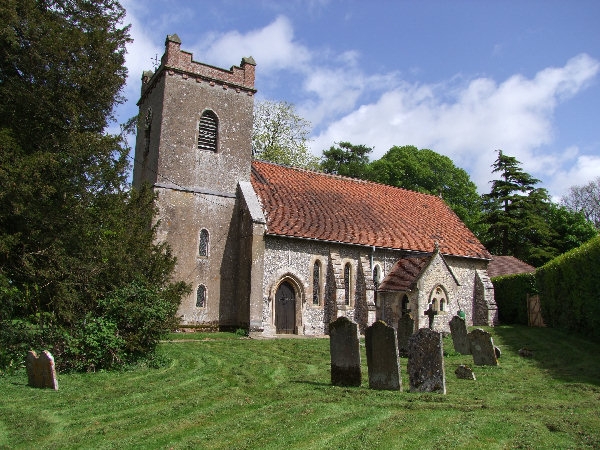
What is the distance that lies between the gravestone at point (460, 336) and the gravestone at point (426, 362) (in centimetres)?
595

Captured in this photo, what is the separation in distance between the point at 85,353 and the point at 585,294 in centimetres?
1644

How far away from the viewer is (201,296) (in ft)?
67.7

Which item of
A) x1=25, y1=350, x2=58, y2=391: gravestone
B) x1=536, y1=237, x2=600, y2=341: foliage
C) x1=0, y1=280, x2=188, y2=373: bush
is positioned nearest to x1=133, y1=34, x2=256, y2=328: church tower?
x1=0, y1=280, x2=188, y2=373: bush

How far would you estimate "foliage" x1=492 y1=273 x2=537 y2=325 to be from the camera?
25.9m

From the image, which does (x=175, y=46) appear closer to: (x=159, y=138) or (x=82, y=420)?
(x=159, y=138)

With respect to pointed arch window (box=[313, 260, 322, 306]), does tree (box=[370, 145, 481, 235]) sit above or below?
above

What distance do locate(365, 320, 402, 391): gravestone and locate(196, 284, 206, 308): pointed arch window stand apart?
12.0 metres

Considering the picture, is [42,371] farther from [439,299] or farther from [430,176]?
[430,176]

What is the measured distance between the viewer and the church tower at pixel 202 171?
20516 mm

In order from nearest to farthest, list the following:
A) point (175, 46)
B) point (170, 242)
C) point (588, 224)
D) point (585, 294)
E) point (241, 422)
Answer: point (241, 422), point (585, 294), point (170, 242), point (175, 46), point (588, 224)

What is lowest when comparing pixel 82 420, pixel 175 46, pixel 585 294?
pixel 82 420

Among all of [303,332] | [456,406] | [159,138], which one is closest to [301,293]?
[303,332]

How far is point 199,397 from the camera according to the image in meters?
8.79

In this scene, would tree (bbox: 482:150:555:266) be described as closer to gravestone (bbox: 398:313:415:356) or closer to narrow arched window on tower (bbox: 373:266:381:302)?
narrow arched window on tower (bbox: 373:266:381:302)
